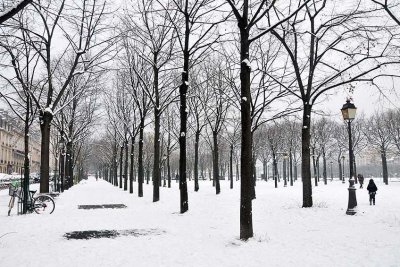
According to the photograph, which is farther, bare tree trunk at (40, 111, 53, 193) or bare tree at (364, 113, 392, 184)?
bare tree at (364, 113, 392, 184)

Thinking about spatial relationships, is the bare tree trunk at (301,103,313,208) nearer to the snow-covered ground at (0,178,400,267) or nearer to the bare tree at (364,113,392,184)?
the snow-covered ground at (0,178,400,267)

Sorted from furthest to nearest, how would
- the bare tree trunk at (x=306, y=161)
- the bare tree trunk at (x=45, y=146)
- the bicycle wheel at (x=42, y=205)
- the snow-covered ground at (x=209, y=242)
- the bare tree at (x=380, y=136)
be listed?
the bare tree at (x=380, y=136) < the bare tree trunk at (x=45, y=146) < the bare tree trunk at (x=306, y=161) < the bicycle wheel at (x=42, y=205) < the snow-covered ground at (x=209, y=242)

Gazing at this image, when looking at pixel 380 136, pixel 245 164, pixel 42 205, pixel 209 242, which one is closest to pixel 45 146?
pixel 42 205

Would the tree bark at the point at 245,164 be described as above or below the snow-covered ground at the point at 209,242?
above

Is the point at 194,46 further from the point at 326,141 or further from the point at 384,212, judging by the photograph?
the point at 326,141

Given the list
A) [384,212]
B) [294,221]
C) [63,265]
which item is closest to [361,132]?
[384,212]

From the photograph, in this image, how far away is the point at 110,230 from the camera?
10.7 meters

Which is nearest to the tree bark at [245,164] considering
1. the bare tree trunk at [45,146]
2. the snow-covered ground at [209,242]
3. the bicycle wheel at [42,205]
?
the snow-covered ground at [209,242]

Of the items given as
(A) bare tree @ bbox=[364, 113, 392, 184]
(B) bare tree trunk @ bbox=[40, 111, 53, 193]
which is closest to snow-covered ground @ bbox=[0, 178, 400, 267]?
(B) bare tree trunk @ bbox=[40, 111, 53, 193]

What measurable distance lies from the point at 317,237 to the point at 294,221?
2653 millimetres

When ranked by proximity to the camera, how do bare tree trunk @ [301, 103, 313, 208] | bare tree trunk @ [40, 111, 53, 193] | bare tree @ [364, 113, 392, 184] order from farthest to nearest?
bare tree @ [364, 113, 392, 184] < bare tree trunk @ [40, 111, 53, 193] < bare tree trunk @ [301, 103, 313, 208]

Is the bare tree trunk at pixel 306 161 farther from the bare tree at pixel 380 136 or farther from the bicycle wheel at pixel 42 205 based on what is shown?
the bare tree at pixel 380 136

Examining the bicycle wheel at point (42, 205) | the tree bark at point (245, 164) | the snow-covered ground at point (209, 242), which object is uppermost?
the tree bark at point (245, 164)

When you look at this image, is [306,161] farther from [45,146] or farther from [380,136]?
[380,136]
